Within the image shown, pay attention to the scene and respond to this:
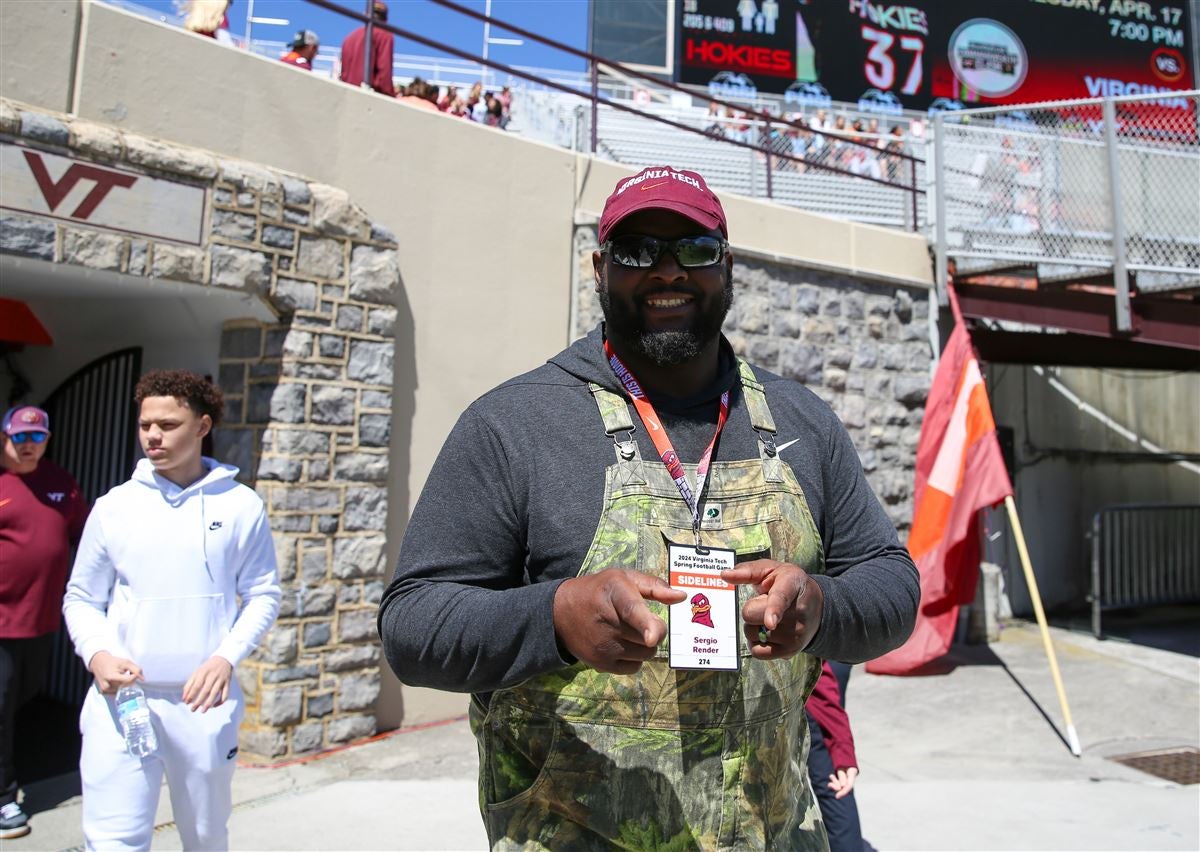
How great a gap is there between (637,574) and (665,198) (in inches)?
30.1

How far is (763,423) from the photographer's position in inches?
69.6

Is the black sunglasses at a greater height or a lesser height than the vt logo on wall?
lesser

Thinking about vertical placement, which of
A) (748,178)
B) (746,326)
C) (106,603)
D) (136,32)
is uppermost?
(748,178)

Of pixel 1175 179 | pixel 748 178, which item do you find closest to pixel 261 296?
pixel 748 178

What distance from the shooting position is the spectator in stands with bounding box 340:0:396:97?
6.45m

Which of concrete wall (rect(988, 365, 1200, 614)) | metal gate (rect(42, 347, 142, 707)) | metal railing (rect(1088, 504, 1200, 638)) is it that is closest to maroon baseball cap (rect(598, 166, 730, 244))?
metal gate (rect(42, 347, 142, 707))

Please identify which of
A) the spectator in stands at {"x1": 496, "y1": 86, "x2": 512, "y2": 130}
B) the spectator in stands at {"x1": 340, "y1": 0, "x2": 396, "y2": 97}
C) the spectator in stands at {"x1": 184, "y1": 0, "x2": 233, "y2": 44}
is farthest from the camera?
the spectator in stands at {"x1": 496, "y1": 86, "x2": 512, "y2": 130}

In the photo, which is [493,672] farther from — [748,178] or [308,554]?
[748,178]

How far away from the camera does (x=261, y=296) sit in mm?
5168

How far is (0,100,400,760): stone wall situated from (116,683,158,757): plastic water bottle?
235cm

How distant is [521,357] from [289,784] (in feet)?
10.2

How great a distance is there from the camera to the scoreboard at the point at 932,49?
70.6ft

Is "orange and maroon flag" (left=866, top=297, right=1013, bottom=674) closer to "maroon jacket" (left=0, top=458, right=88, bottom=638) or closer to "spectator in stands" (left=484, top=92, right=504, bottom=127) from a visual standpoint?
"spectator in stands" (left=484, top=92, right=504, bottom=127)

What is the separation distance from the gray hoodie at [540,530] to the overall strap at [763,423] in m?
0.02
